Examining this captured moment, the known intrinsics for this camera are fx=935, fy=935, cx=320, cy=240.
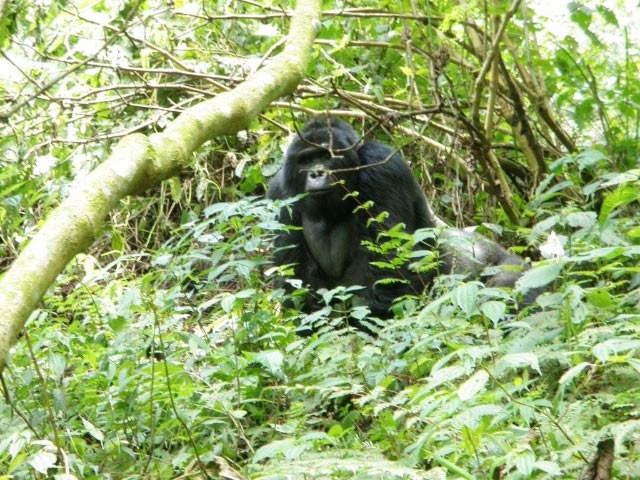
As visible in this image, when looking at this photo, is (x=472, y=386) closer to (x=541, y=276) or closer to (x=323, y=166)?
(x=541, y=276)

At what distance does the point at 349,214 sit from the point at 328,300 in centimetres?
225

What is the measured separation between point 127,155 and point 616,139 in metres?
3.85

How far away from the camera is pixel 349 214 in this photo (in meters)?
5.84

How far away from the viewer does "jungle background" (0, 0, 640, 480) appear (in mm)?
2590

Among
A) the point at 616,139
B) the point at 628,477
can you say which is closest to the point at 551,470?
the point at 628,477

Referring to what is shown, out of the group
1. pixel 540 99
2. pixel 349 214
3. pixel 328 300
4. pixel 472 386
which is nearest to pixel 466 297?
pixel 472 386

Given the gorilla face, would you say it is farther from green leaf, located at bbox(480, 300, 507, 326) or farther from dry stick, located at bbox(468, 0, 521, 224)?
green leaf, located at bbox(480, 300, 507, 326)

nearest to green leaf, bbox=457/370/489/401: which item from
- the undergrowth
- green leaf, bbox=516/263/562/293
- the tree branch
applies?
the undergrowth

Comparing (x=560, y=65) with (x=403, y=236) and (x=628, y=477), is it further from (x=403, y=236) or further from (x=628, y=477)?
(x=628, y=477)

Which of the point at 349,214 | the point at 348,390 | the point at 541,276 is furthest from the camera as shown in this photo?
the point at 349,214

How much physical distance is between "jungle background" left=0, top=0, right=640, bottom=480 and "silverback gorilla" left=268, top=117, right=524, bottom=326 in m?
0.27

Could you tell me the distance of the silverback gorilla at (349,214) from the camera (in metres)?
5.50

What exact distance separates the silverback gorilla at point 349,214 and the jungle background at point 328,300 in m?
0.27

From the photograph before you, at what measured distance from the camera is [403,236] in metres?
3.55
